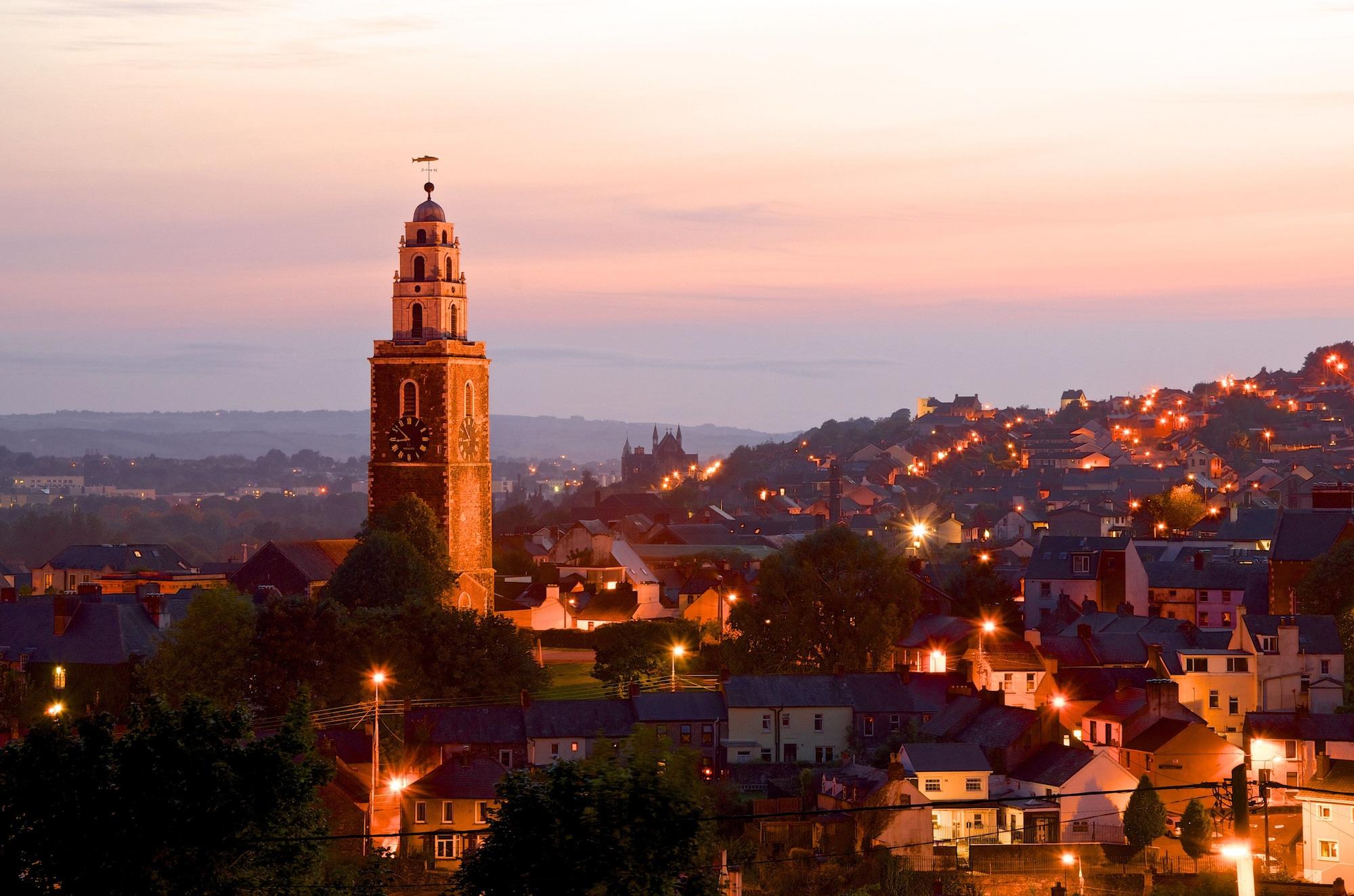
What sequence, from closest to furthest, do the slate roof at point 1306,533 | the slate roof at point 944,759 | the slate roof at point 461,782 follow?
1. the slate roof at point 461,782
2. the slate roof at point 944,759
3. the slate roof at point 1306,533

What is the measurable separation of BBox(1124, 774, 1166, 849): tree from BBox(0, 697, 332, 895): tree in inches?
994

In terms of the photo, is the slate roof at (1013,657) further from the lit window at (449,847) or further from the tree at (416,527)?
the lit window at (449,847)

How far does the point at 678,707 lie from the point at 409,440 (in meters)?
16.7

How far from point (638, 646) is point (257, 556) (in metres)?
14.8

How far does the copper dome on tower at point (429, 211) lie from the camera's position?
7438cm

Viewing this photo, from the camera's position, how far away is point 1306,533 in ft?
254

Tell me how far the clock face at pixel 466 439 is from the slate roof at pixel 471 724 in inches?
616

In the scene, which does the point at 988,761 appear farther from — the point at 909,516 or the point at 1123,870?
the point at 909,516

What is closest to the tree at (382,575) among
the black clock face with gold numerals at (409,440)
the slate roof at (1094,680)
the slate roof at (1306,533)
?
the black clock face with gold numerals at (409,440)

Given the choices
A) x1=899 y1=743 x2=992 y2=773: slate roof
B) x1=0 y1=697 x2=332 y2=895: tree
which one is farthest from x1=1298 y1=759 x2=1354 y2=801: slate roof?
x1=0 y1=697 x2=332 y2=895: tree

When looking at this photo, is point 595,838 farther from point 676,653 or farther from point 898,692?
point 676,653

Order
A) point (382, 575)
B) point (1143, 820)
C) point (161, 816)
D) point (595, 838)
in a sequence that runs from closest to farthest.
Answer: point (595, 838) → point (161, 816) → point (1143, 820) → point (382, 575)

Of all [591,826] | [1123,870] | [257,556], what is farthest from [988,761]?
[257,556]

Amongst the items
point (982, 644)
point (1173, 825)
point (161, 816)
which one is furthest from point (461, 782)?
point (982, 644)
